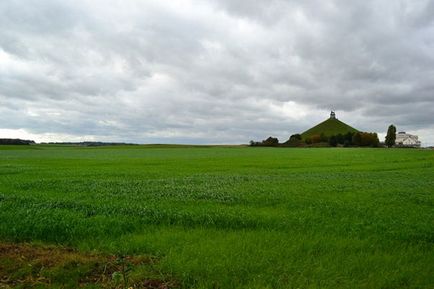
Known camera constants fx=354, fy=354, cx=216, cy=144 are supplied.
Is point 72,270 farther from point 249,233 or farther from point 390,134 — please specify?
point 390,134

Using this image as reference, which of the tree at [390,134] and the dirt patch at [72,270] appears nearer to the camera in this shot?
the dirt patch at [72,270]

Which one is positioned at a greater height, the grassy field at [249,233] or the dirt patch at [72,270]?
the grassy field at [249,233]

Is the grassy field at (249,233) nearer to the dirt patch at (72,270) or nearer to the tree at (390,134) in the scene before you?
the dirt patch at (72,270)

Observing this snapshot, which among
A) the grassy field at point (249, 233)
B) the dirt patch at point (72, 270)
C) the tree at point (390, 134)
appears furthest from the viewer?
the tree at point (390, 134)

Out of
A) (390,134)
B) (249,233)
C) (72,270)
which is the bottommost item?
(72,270)

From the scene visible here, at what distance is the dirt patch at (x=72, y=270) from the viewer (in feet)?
25.0

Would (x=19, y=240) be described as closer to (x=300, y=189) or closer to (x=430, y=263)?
(x=430, y=263)

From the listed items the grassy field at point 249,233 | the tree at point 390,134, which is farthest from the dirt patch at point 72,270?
the tree at point 390,134

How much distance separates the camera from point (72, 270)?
832cm

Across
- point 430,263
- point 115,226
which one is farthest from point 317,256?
point 115,226

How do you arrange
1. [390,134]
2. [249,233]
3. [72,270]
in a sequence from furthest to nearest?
[390,134] → [249,233] → [72,270]

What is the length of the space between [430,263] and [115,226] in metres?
9.54

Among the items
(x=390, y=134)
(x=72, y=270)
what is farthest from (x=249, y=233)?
(x=390, y=134)

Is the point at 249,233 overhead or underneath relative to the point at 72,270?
overhead
